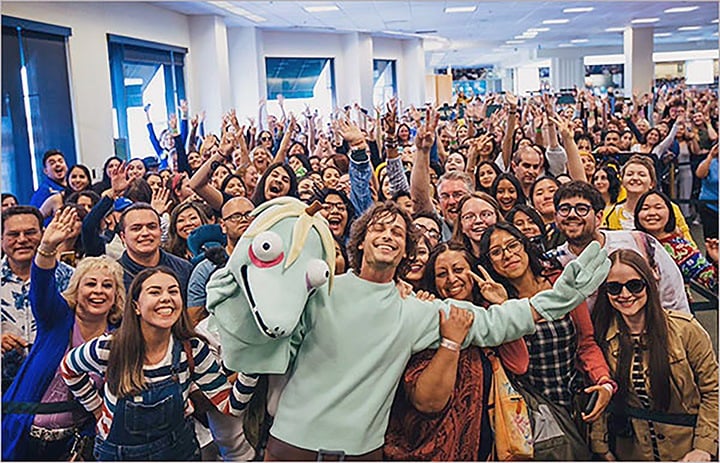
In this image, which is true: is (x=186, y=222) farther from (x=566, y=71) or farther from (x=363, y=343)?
(x=566, y=71)

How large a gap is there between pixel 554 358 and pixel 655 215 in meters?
0.97

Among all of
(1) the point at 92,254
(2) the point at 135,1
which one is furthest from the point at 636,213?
(2) the point at 135,1

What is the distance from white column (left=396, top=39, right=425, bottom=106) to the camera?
15.4m

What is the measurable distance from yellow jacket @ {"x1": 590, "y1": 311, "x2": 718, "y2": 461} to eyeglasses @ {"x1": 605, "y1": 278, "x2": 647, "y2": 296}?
11 centimetres

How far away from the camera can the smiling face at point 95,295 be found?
7.50 feet

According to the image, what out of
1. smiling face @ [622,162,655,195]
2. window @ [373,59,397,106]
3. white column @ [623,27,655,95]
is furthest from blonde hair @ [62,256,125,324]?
white column @ [623,27,655,95]

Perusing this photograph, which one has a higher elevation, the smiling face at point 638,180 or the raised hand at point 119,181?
the raised hand at point 119,181

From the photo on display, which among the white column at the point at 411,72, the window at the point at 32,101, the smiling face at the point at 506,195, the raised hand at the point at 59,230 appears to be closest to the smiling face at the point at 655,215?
the smiling face at the point at 506,195

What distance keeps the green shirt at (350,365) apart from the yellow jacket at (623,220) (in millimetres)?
1491

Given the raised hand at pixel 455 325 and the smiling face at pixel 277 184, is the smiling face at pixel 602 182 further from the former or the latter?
the raised hand at pixel 455 325

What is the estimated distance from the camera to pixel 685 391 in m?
2.11

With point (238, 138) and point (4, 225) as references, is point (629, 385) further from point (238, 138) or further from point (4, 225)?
point (238, 138)

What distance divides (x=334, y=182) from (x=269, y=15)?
5.42 meters

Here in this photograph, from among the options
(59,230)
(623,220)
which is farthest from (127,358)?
(623,220)
